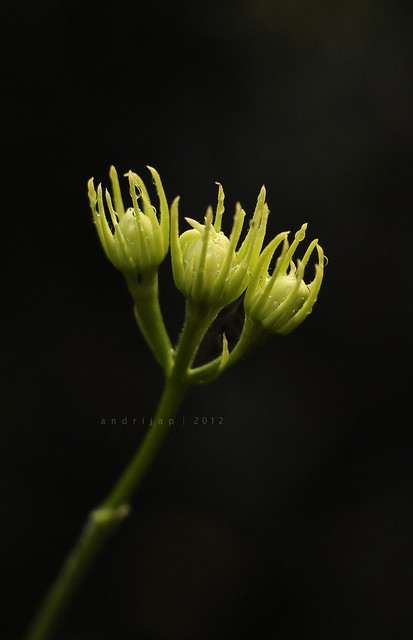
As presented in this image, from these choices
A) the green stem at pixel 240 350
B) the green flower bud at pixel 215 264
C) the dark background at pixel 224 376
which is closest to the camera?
the green flower bud at pixel 215 264

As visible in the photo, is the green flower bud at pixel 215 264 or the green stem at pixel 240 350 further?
the green stem at pixel 240 350

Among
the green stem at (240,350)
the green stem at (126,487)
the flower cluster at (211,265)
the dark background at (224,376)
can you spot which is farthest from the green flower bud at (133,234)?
the dark background at (224,376)

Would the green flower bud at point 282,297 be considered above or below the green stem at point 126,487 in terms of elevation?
above

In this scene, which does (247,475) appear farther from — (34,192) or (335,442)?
(34,192)

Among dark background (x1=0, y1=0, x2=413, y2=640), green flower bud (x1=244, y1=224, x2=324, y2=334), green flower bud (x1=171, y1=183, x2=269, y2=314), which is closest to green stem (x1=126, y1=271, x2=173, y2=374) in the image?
green flower bud (x1=171, y1=183, x2=269, y2=314)

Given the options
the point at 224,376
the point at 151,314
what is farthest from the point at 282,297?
the point at 224,376

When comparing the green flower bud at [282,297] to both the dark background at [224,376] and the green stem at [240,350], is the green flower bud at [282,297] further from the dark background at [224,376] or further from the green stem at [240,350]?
the dark background at [224,376]

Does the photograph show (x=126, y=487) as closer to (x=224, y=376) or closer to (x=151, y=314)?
(x=151, y=314)
